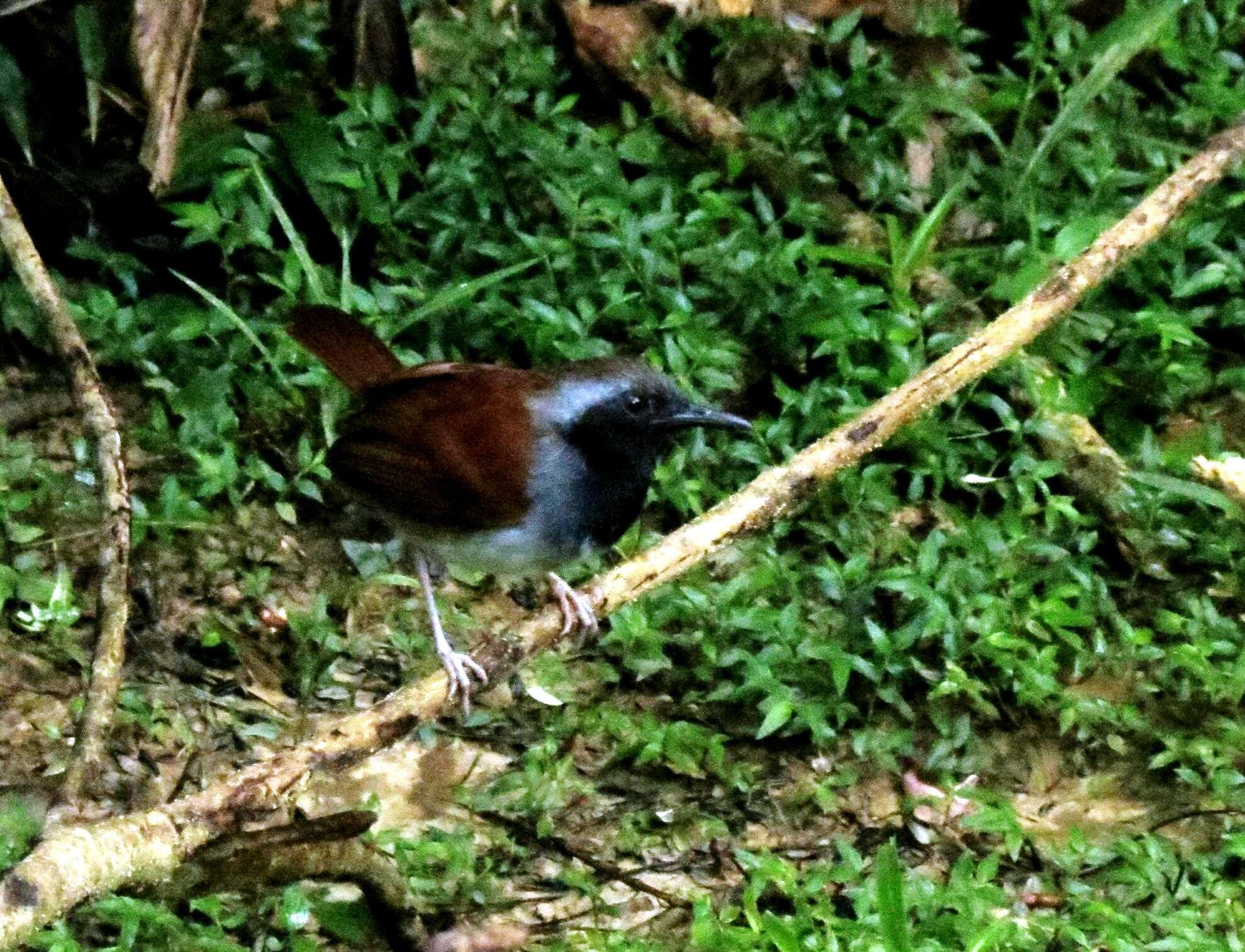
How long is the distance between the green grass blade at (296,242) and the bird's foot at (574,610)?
157 cm

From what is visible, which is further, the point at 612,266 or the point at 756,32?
the point at 756,32

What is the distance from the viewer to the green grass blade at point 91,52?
4973 millimetres

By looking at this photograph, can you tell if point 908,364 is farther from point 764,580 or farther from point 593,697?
point 593,697

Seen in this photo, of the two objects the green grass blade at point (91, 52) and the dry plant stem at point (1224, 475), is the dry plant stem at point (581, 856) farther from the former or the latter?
the green grass blade at point (91, 52)

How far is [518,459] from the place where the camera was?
376 cm

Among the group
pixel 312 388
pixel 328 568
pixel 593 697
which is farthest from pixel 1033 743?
pixel 312 388

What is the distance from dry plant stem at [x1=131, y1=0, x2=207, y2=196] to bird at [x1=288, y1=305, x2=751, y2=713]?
1.42 meters

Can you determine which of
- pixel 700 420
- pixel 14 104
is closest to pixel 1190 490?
pixel 700 420

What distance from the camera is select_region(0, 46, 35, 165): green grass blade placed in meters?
5.02

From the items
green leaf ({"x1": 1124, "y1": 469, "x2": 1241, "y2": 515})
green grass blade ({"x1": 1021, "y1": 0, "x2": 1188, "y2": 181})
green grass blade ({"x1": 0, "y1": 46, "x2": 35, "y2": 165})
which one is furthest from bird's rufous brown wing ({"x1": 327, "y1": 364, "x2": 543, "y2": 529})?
green grass blade ({"x1": 1021, "y1": 0, "x2": 1188, "y2": 181})

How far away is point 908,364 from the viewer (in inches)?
200

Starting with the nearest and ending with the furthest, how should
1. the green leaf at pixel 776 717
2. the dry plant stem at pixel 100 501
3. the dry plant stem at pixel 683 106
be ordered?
the dry plant stem at pixel 100 501 < the green leaf at pixel 776 717 < the dry plant stem at pixel 683 106

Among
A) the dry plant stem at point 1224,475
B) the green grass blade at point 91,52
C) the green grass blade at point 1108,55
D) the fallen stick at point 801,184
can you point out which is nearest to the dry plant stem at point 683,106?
the fallen stick at point 801,184

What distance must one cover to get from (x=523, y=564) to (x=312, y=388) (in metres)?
1.36
